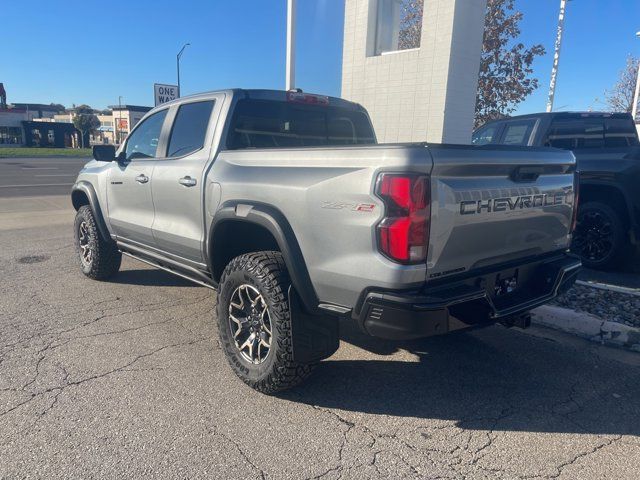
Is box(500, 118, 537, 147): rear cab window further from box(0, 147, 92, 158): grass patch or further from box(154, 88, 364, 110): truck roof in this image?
box(0, 147, 92, 158): grass patch

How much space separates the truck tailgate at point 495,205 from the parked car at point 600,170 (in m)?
2.73

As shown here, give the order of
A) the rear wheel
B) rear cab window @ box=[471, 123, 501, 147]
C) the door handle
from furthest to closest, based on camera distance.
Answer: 1. rear cab window @ box=[471, 123, 501, 147]
2. the rear wheel
3. the door handle

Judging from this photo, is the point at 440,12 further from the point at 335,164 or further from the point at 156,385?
the point at 156,385

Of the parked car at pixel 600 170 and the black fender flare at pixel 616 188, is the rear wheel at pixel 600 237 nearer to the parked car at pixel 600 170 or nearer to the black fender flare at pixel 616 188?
the parked car at pixel 600 170

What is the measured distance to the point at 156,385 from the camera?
329 centimetres

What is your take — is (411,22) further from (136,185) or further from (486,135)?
(136,185)

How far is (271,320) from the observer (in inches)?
119

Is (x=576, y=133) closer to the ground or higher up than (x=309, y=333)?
higher up

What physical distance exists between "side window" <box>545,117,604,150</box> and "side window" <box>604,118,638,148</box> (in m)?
0.06

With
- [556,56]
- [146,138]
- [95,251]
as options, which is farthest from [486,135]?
[556,56]

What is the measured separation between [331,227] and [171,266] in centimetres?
217

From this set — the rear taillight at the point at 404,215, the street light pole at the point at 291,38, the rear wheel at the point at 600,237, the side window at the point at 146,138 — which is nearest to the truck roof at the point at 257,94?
the side window at the point at 146,138

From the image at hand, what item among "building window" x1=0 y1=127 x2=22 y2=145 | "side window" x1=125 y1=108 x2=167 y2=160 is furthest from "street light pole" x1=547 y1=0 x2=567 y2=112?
"building window" x1=0 y1=127 x2=22 y2=145

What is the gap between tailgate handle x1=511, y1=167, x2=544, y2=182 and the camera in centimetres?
293
